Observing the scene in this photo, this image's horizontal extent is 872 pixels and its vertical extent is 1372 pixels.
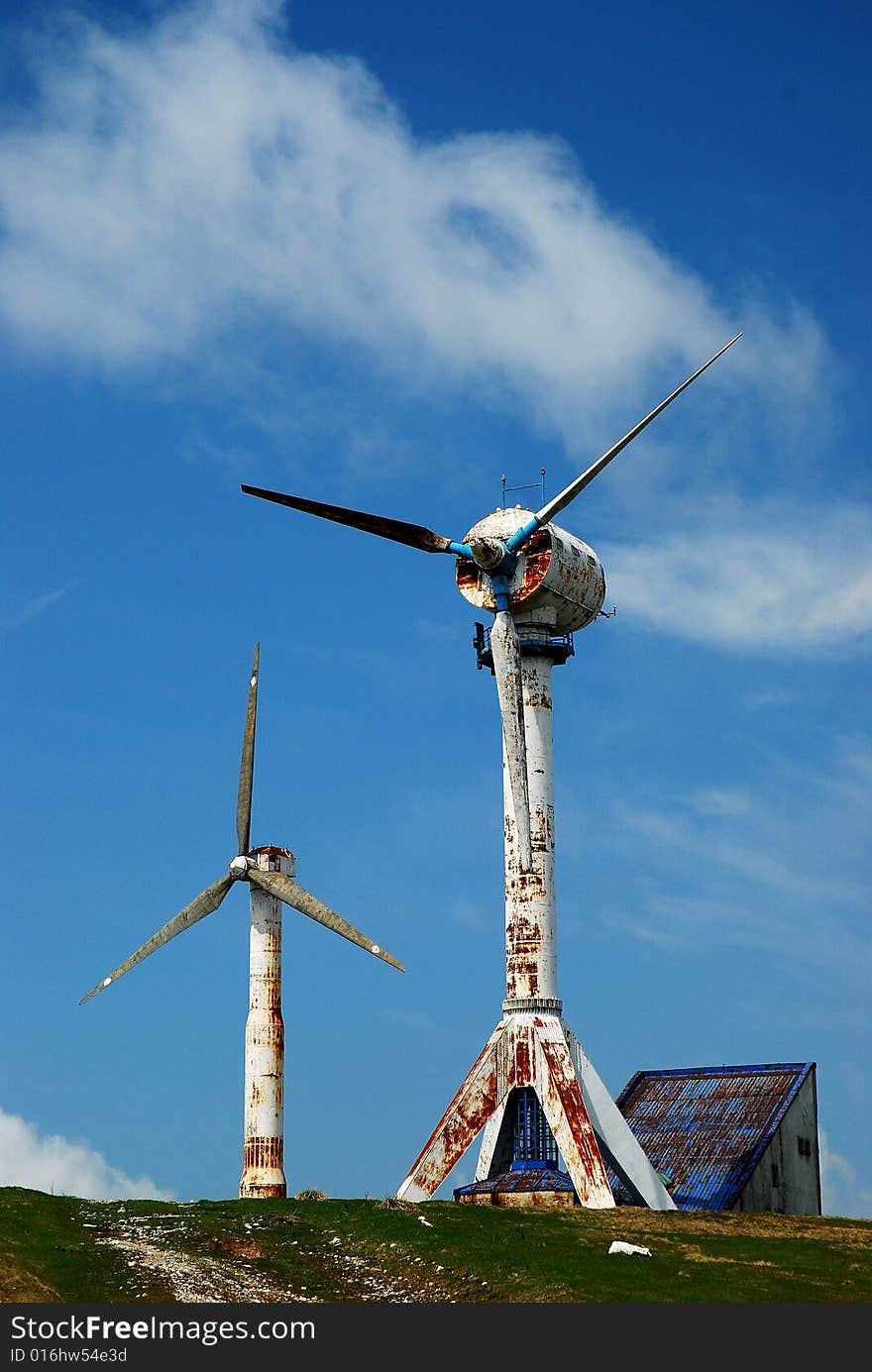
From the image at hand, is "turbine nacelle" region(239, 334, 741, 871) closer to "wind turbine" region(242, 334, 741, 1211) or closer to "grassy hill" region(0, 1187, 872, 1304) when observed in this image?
"wind turbine" region(242, 334, 741, 1211)

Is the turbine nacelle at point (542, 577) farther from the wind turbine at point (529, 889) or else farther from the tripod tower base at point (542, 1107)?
the tripod tower base at point (542, 1107)

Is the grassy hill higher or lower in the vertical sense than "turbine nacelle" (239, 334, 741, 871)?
lower

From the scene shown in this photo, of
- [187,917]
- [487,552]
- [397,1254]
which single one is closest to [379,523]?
[487,552]

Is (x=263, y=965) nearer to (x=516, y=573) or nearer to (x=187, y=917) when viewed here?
(x=187, y=917)

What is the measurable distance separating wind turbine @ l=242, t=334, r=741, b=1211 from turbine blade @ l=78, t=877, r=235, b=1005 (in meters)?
13.5

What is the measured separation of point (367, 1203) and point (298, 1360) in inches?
1053

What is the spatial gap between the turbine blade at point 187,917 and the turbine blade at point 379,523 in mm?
17374

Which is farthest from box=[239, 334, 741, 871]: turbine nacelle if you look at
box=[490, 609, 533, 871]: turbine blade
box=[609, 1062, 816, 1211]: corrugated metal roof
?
box=[609, 1062, 816, 1211]: corrugated metal roof

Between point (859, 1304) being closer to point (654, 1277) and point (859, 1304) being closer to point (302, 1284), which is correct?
point (654, 1277)

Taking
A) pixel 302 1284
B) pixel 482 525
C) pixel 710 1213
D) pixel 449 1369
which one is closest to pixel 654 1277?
pixel 302 1284

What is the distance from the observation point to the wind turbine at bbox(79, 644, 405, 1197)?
72.4m

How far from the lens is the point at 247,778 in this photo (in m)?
79.0

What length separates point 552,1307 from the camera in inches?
1746

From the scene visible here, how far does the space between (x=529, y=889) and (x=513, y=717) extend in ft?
24.7
